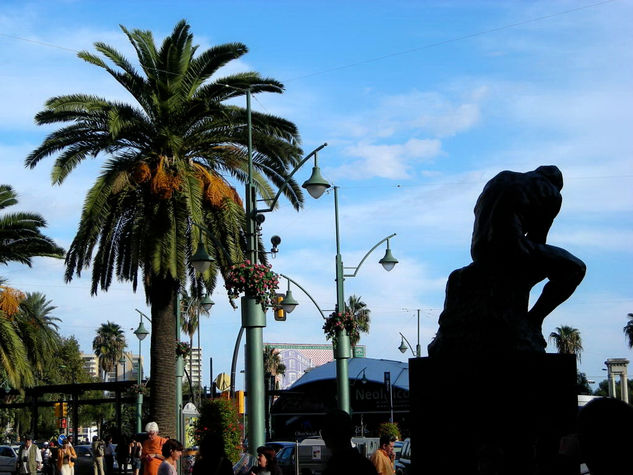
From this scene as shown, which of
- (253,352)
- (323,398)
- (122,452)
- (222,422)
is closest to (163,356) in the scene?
(222,422)

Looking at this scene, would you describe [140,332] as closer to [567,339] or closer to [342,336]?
[342,336]

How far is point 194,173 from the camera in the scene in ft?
75.7

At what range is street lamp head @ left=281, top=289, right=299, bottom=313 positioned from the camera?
27344mm

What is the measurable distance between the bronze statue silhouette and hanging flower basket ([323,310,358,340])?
16.3m

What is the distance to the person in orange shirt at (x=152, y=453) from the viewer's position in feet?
38.6

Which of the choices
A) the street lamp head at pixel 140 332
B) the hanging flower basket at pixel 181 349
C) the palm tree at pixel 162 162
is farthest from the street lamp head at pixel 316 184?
the street lamp head at pixel 140 332

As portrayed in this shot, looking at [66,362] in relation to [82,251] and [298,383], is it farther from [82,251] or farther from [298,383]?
[82,251]

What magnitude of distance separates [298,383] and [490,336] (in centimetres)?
6600

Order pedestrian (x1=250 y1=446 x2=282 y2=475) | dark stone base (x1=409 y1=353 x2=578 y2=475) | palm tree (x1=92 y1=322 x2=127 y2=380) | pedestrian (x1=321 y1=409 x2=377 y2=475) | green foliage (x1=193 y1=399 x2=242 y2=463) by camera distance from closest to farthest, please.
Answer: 1. pedestrian (x1=321 y1=409 x2=377 y2=475)
2. dark stone base (x1=409 y1=353 x2=578 y2=475)
3. pedestrian (x1=250 y1=446 x2=282 y2=475)
4. green foliage (x1=193 y1=399 x2=242 y2=463)
5. palm tree (x1=92 y1=322 x2=127 y2=380)

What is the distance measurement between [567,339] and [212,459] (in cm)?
8147

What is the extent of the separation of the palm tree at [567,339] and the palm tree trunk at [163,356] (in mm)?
64539

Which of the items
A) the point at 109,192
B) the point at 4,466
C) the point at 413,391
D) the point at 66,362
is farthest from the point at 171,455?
the point at 66,362

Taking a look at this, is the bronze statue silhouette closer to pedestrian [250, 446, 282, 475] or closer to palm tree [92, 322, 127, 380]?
pedestrian [250, 446, 282, 475]

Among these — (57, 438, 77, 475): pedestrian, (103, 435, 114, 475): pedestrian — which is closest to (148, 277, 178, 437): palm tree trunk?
(57, 438, 77, 475): pedestrian
